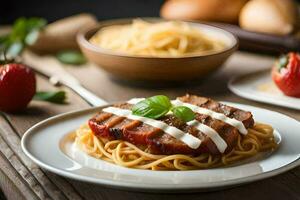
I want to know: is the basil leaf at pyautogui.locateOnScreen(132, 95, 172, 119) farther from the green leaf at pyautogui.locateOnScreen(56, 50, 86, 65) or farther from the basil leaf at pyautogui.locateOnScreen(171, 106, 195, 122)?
the green leaf at pyautogui.locateOnScreen(56, 50, 86, 65)

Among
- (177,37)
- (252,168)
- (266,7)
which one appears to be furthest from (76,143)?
(266,7)

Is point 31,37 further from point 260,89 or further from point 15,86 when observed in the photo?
point 260,89

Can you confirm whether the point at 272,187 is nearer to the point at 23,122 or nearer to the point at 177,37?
the point at 23,122

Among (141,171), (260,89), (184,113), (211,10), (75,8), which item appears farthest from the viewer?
(75,8)

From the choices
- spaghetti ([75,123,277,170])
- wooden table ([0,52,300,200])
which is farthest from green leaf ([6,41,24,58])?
spaghetti ([75,123,277,170])

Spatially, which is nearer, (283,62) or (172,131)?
(172,131)

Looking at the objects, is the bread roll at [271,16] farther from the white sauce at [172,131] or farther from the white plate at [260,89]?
the white sauce at [172,131]

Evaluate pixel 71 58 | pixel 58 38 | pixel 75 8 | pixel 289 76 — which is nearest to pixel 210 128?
pixel 289 76
